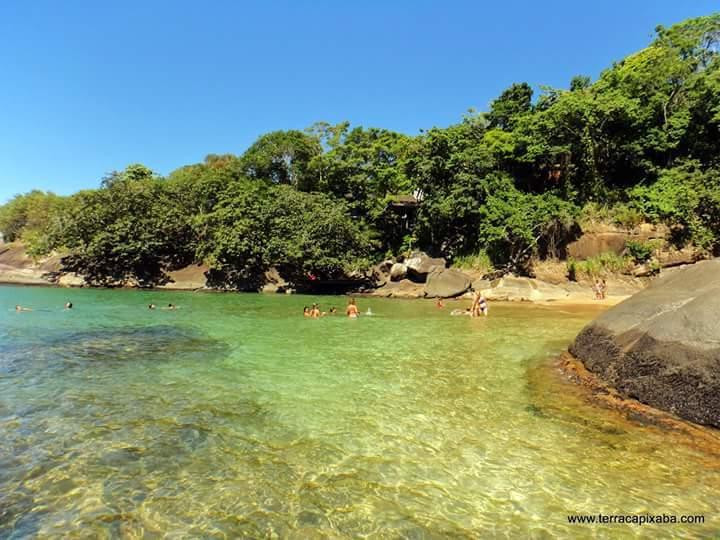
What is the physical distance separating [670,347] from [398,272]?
86.8ft

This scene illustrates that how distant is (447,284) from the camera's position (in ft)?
99.7

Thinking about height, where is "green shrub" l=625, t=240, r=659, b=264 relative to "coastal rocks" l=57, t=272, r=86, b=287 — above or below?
above

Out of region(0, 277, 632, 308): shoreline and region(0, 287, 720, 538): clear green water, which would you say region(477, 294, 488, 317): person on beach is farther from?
region(0, 287, 720, 538): clear green water

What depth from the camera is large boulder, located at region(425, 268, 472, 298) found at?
98.6 ft

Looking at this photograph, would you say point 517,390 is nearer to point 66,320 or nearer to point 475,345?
point 475,345

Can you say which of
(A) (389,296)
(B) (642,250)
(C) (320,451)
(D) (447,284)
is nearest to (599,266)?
(B) (642,250)

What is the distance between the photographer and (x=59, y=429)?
6480 mm

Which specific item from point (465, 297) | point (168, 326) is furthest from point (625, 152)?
point (168, 326)

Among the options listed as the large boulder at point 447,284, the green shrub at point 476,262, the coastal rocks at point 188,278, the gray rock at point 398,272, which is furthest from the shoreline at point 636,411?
the coastal rocks at point 188,278

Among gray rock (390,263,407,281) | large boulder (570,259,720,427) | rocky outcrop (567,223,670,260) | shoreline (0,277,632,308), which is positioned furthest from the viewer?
gray rock (390,263,407,281)

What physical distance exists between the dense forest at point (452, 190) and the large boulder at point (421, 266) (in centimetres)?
307

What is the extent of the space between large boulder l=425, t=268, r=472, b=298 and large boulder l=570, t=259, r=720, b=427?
1976 centimetres

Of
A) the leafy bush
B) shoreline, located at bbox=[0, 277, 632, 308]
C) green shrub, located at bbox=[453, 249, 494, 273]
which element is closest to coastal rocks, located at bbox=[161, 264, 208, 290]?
shoreline, located at bbox=[0, 277, 632, 308]

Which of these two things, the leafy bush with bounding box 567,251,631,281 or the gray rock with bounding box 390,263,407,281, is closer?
the leafy bush with bounding box 567,251,631,281
